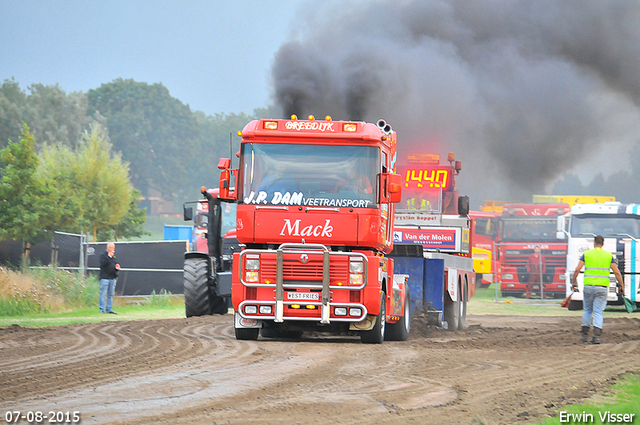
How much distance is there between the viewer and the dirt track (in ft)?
24.5

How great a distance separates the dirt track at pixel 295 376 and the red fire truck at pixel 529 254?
55.2 ft

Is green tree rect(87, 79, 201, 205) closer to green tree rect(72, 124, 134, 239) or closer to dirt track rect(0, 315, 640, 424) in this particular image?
green tree rect(72, 124, 134, 239)

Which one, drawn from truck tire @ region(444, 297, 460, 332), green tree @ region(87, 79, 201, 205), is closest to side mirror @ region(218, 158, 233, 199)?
truck tire @ region(444, 297, 460, 332)

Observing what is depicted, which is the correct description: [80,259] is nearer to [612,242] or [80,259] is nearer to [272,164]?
[272,164]

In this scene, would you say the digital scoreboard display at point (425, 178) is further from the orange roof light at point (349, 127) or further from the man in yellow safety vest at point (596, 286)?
the orange roof light at point (349, 127)

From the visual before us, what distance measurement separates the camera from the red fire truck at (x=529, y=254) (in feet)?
105

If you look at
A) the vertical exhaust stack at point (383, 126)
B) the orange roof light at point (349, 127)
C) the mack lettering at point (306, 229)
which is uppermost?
the vertical exhaust stack at point (383, 126)

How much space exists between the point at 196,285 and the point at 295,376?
864 cm

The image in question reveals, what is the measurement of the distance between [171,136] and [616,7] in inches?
3599

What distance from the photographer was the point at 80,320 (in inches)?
748

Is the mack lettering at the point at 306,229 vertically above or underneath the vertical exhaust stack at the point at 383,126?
underneath

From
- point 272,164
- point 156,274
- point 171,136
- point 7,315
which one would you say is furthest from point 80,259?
point 171,136

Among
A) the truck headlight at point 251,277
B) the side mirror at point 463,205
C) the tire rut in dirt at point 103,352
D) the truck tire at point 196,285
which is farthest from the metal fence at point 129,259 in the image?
the truck headlight at point 251,277

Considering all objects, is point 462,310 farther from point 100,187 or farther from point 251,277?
point 100,187
